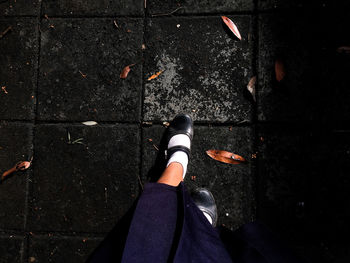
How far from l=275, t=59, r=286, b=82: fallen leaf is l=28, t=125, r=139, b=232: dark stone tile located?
3.79 ft

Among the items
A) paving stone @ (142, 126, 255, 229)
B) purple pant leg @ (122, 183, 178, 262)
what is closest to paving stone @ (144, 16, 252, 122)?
paving stone @ (142, 126, 255, 229)

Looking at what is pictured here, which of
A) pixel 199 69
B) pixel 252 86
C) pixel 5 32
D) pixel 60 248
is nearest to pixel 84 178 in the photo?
pixel 60 248

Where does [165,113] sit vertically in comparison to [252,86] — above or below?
below

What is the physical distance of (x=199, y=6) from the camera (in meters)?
2.09

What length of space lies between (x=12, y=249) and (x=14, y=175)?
0.58 meters

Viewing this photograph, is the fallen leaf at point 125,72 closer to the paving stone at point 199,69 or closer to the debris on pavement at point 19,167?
the paving stone at point 199,69

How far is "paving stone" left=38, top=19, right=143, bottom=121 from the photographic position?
6.88ft

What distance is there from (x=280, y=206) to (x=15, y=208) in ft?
6.76

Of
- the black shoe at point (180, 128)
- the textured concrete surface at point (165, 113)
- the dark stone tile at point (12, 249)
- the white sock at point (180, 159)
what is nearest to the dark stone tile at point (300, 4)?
the textured concrete surface at point (165, 113)

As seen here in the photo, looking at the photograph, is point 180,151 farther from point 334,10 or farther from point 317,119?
point 334,10

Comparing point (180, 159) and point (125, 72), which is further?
point (125, 72)

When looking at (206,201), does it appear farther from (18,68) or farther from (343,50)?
(18,68)

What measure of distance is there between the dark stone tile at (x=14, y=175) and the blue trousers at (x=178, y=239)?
0.96 m

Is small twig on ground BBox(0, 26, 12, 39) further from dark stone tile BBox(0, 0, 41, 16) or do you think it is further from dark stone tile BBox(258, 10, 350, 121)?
dark stone tile BBox(258, 10, 350, 121)
